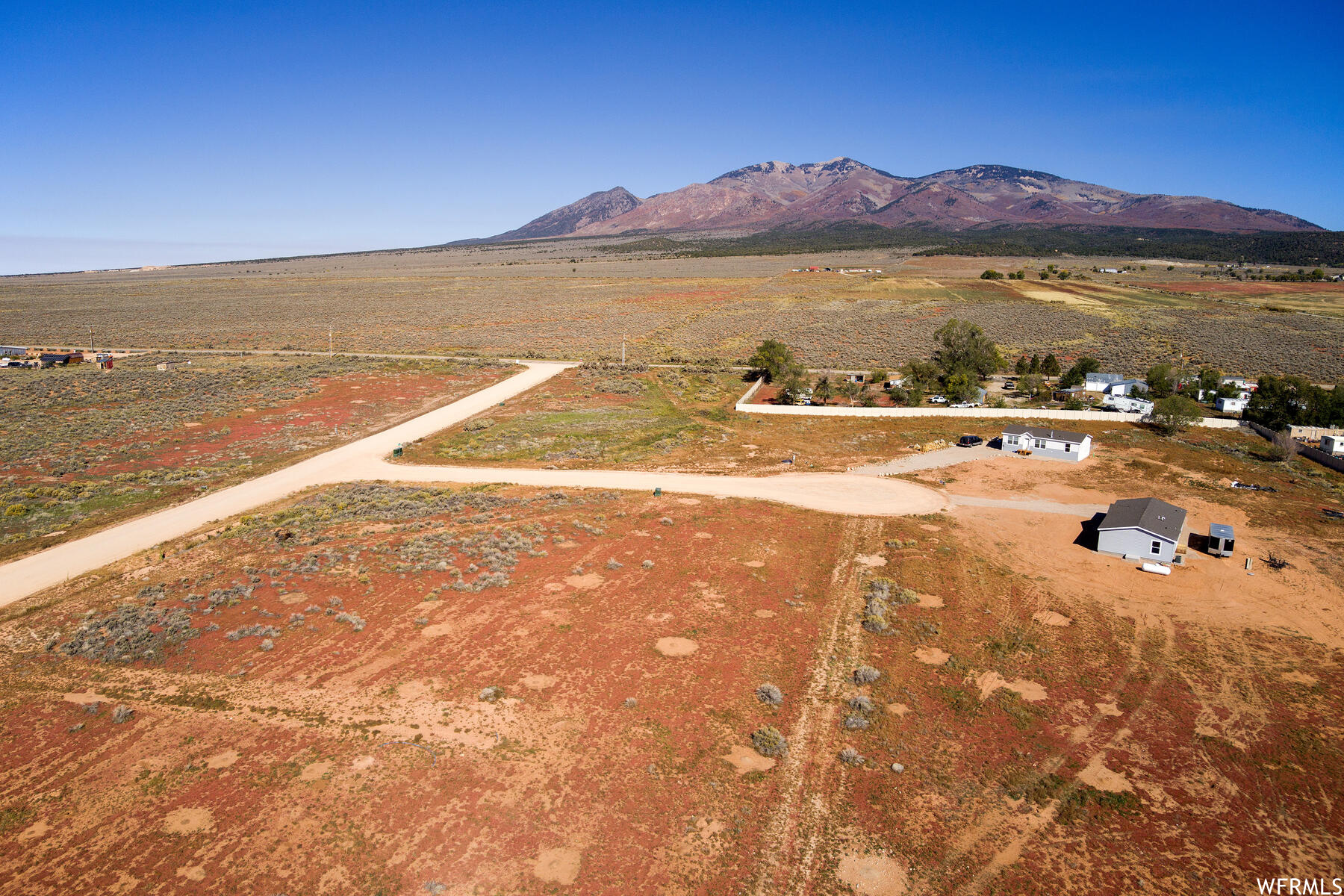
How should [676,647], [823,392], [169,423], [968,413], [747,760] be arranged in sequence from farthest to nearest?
1. [823,392]
2. [968,413]
3. [169,423]
4. [676,647]
5. [747,760]

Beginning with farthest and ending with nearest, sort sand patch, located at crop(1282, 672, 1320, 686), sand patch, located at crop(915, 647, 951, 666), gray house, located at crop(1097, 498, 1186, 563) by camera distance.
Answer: gray house, located at crop(1097, 498, 1186, 563)
sand patch, located at crop(915, 647, 951, 666)
sand patch, located at crop(1282, 672, 1320, 686)

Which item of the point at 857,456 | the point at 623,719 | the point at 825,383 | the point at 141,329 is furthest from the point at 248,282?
the point at 623,719

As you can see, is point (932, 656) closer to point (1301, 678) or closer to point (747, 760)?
point (747, 760)

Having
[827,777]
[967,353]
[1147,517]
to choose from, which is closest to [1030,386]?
[967,353]

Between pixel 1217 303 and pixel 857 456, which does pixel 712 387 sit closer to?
pixel 857 456

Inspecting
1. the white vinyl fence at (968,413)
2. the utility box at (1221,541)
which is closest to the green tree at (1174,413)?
the white vinyl fence at (968,413)

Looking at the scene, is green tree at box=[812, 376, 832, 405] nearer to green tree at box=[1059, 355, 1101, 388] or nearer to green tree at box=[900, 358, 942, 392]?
green tree at box=[900, 358, 942, 392]

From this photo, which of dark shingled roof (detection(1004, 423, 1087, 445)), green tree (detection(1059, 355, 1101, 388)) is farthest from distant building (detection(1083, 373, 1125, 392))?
dark shingled roof (detection(1004, 423, 1087, 445))
